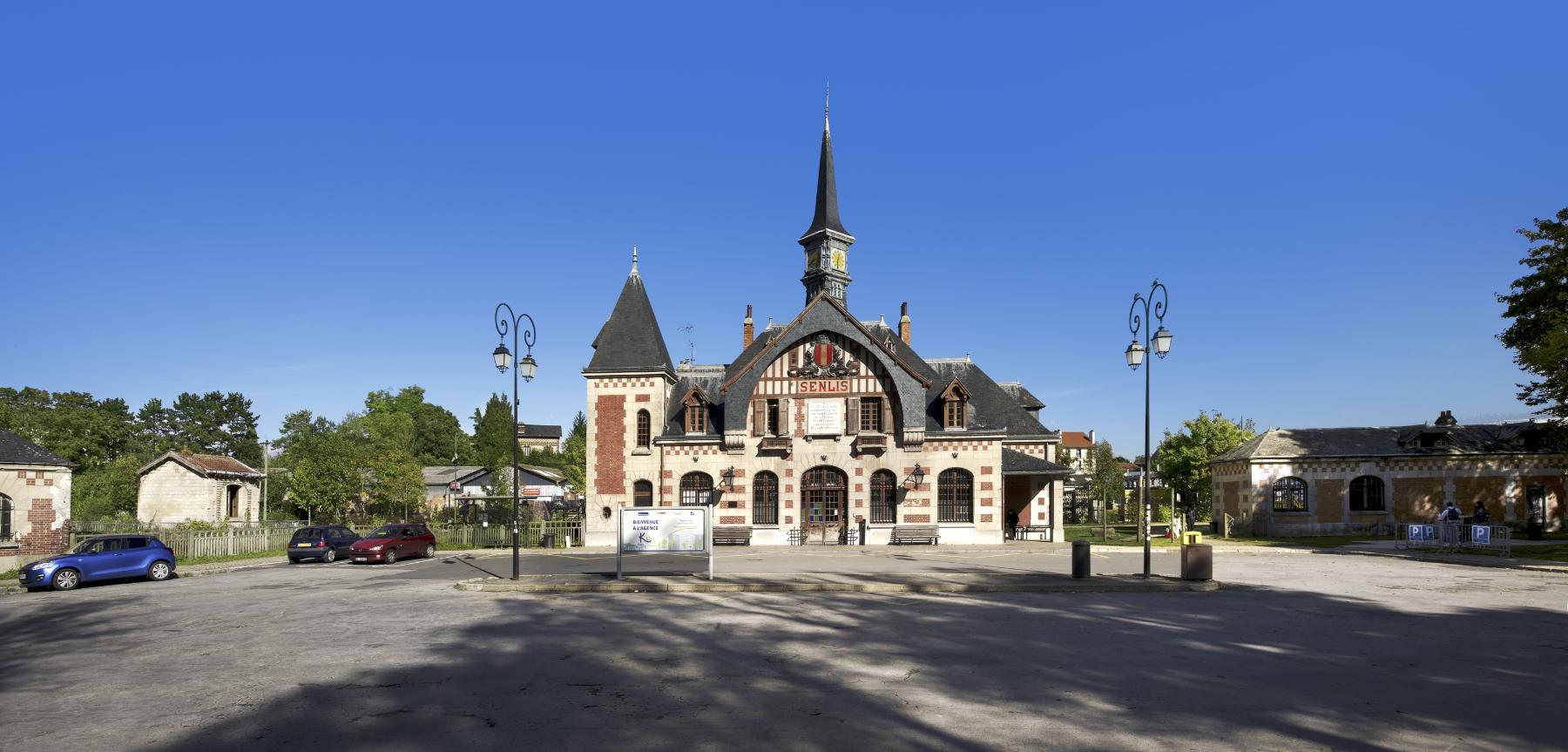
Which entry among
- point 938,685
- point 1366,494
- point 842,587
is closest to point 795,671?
point 938,685

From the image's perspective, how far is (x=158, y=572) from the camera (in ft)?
83.5

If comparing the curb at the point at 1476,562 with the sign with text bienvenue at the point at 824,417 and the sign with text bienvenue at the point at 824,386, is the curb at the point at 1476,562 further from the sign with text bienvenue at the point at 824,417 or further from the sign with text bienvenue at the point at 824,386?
the sign with text bienvenue at the point at 824,386

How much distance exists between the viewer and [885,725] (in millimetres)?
8531

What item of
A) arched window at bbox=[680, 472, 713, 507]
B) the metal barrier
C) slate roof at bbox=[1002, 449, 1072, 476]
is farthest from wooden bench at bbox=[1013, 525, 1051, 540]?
arched window at bbox=[680, 472, 713, 507]

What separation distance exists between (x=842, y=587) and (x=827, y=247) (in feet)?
85.3

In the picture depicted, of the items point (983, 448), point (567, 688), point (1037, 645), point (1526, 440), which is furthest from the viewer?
point (1526, 440)

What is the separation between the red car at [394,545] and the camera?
30.7 m

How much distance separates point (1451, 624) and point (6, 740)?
1975 centimetres

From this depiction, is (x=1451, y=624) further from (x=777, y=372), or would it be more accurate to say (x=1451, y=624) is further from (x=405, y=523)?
(x=405, y=523)

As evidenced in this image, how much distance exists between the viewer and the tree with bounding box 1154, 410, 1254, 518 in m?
57.0

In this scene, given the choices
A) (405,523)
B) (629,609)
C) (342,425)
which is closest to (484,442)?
(342,425)

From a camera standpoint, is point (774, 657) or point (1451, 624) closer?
point (774, 657)

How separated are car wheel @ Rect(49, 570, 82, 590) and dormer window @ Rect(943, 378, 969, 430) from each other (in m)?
30.1

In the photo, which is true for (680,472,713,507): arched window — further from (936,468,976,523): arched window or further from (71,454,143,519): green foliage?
(71,454,143,519): green foliage
